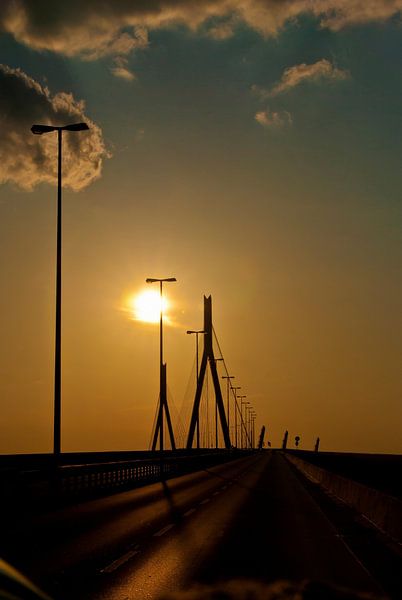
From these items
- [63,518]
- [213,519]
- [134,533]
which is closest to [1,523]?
[63,518]

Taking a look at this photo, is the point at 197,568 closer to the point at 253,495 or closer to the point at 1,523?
the point at 1,523

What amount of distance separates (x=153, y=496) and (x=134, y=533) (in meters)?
13.2

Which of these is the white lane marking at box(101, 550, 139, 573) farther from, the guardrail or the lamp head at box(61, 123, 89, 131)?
the lamp head at box(61, 123, 89, 131)

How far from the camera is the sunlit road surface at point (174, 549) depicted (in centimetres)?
→ 987

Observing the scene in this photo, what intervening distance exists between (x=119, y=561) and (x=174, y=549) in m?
1.68

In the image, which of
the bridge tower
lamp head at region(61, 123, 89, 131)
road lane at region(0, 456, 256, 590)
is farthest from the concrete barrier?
the bridge tower

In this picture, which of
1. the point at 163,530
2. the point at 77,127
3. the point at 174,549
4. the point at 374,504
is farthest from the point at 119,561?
the point at 77,127

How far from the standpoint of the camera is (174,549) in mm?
13242

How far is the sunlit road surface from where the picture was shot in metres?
9.87

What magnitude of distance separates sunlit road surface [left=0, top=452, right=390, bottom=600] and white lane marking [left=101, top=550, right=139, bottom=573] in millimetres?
15

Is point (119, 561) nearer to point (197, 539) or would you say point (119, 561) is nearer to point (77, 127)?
point (197, 539)

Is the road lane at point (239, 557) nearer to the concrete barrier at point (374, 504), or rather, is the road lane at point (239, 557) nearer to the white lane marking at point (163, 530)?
the white lane marking at point (163, 530)

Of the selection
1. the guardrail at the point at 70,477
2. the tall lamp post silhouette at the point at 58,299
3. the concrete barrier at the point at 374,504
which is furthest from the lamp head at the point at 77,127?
the concrete barrier at the point at 374,504

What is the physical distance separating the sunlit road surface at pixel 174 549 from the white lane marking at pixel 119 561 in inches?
0.6
